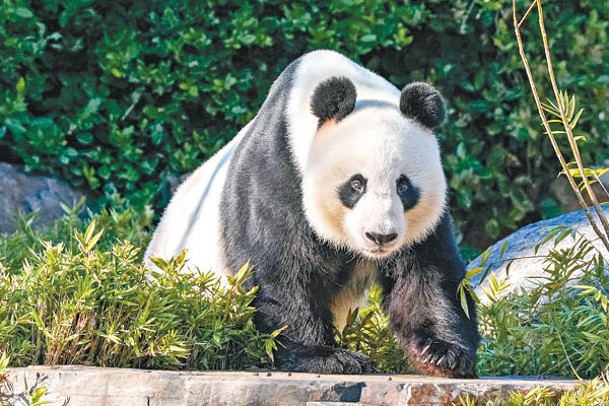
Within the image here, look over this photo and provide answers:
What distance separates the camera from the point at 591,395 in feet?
11.2

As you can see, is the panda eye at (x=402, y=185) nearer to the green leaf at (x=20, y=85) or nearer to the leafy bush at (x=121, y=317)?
the leafy bush at (x=121, y=317)

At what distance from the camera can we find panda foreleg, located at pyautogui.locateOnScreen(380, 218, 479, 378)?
166 inches

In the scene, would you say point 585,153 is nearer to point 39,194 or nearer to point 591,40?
point 591,40

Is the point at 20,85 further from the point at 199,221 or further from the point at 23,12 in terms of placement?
the point at 199,221

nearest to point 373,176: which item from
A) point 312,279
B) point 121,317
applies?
point 312,279

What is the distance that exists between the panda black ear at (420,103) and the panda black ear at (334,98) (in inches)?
7.9

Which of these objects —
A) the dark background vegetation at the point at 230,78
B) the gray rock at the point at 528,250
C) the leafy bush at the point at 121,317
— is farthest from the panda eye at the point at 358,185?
the dark background vegetation at the point at 230,78

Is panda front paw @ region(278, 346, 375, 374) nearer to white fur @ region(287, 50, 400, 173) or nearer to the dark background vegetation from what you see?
white fur @ region(287, 50, 400, 173)

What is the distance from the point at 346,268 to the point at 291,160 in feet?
1.60

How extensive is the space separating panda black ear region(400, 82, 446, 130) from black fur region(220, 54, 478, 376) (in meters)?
0.45

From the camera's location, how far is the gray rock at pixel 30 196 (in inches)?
272

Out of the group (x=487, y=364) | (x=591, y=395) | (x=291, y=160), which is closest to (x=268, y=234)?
(x=291, y=160)

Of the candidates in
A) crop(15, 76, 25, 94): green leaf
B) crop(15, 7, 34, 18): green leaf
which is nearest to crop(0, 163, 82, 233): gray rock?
crop(15, 76, 25, 94): green leaf

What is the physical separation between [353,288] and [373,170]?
0.64 m
